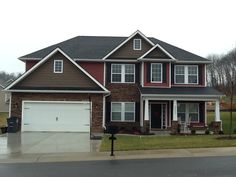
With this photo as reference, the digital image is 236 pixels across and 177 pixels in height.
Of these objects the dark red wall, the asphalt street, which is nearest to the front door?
the dark red wall

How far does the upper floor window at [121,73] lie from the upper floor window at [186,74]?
12.2 feet

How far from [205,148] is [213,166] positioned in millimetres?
5671

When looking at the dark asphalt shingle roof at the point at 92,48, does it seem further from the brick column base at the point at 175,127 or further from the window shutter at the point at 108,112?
the brick column base at the point at 175,127

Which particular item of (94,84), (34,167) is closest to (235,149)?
(34,167)

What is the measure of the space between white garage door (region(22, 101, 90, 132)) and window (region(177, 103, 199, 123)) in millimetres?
8145

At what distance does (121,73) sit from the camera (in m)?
35.7

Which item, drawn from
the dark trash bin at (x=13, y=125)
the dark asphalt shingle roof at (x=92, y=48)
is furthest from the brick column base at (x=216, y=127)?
the dark trash bin at (x=13, y=125)

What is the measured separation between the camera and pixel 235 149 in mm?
19125

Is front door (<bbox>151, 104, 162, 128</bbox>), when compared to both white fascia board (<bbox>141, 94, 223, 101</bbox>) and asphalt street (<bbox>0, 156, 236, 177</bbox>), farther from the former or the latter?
asphalt street (<bbox>0, 156, 236, 177</bbox>)

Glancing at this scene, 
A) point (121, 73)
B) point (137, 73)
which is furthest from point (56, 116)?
point (137, 73)

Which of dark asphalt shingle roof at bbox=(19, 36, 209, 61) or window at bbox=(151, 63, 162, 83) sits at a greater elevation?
dark asphalt shingle roof at bbox=(19, 36, 209, 61)

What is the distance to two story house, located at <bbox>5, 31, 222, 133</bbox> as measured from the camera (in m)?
32.1

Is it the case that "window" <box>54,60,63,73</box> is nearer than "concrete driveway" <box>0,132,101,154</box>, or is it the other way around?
"concrete driveway" <box>0,132,101,154</box>

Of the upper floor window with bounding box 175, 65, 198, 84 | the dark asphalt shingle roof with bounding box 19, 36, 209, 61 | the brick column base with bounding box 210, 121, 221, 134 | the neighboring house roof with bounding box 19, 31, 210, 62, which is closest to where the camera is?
the brick column base with bounding box 210, 121, 221, 134
